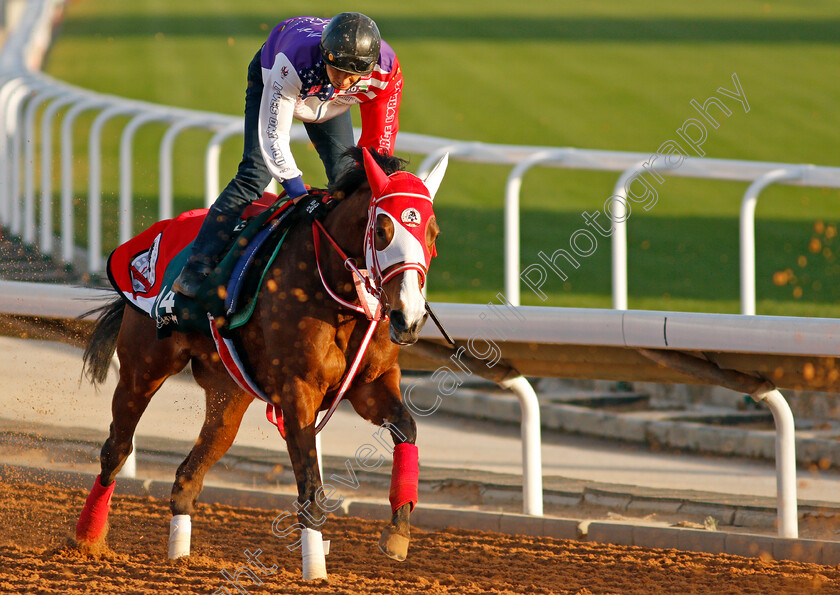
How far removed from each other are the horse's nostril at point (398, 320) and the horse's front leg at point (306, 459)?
0.53m

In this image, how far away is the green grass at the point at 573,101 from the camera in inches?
396

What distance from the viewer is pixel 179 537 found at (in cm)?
436

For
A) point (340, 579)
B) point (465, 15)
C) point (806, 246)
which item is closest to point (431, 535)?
point (340, 579)

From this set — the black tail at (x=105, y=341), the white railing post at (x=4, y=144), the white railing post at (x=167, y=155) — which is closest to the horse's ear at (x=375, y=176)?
the black tail at (x=105, y=341)

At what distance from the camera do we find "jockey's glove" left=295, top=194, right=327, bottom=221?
13.1ft

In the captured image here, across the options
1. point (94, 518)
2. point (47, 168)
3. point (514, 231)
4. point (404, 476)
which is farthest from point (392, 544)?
point (47, 168)

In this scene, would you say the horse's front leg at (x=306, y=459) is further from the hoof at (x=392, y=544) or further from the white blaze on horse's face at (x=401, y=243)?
the white blaze on horse's face at (x=401, y=243)

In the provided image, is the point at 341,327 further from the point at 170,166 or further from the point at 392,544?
the point at 170,166

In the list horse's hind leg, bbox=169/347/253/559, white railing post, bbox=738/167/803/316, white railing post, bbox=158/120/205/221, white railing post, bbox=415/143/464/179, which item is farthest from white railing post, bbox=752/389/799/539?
white railing post, bbox=158/120/205/221

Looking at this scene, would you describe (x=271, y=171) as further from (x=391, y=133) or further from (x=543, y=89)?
(x=543, y=89)

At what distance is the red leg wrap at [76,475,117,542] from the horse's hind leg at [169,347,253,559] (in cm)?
27

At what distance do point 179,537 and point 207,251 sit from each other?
1.05 metres

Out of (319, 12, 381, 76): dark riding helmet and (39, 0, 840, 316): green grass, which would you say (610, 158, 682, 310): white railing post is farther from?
(39, 0, 840, 316): green grass

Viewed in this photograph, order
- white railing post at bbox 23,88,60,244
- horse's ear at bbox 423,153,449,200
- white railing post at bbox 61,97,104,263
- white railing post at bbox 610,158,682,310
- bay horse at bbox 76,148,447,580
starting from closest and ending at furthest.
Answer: bay horse at bbox 76,148,447,580, horse's ear at bbox 423,153,449,200, white railing post at bbox 610,158,682,310, white railing post at bbox 61,97,104,263, white railing post at bbox 23,88,60,244
